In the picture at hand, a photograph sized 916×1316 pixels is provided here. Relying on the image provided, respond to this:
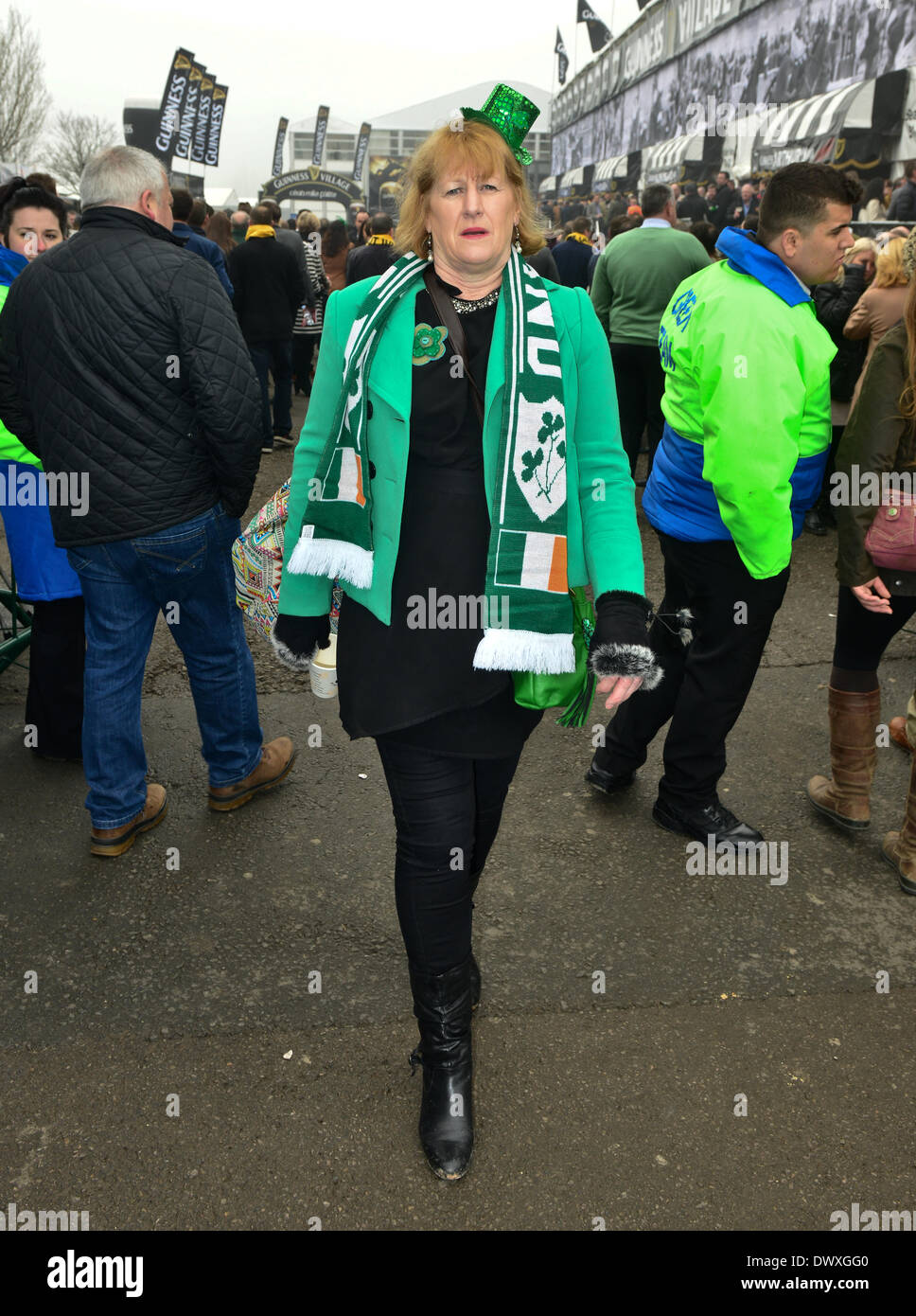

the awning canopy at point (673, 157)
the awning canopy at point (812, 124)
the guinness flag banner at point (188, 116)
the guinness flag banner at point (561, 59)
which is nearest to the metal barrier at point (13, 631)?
the awning canopy at point (812, 124)

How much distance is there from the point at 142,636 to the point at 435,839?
158cm

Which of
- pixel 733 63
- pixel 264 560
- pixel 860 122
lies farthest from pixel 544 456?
pixel 733 63

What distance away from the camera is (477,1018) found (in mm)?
2740

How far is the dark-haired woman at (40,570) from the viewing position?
146 inches

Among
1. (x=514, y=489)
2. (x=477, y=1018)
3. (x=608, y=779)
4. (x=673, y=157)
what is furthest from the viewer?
(x=673, y=157)

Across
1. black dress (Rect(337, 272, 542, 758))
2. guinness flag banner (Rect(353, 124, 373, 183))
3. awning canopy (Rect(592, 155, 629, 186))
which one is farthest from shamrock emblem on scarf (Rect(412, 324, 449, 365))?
guinness flag banner (Rect(353, 124, 373, 183))

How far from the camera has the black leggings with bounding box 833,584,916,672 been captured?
344cm

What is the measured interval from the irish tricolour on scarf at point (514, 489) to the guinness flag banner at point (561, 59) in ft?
211

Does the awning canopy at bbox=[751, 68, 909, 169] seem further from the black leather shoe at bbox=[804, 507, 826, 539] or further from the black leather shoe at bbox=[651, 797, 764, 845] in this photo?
the black leather shoe at bbox=[651, 797, 764, 845]

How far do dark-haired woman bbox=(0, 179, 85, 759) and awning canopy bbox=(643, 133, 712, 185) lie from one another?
2619 centimetres

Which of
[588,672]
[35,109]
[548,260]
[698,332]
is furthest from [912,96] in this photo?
[35,109]

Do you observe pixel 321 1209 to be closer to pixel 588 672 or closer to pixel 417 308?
pixel 588 672

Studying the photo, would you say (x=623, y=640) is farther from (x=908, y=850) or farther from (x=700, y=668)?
(x=908, y=850)

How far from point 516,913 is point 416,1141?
3.01ft
